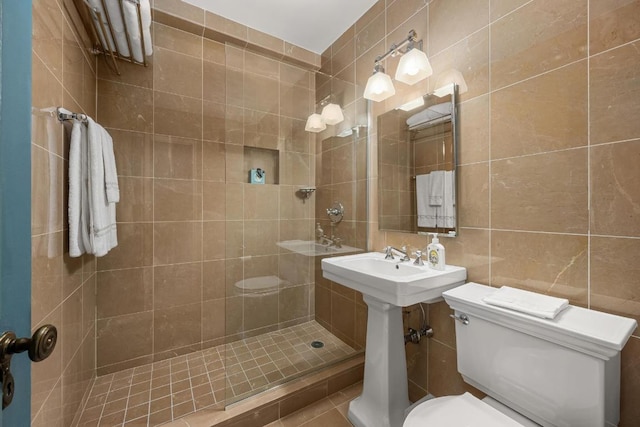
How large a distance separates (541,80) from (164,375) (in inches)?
110

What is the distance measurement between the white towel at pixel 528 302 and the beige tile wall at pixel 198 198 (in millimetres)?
1231

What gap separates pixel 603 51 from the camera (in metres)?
0.91

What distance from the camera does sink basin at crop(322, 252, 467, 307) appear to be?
1116 millimetres

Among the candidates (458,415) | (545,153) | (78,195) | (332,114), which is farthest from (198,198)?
(545,153)

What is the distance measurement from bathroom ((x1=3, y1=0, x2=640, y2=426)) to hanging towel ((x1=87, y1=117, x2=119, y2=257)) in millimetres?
124

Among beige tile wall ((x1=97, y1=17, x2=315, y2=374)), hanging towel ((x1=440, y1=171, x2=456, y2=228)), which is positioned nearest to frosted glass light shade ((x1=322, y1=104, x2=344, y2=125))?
beige tile wall ((x1=97, y1=17, x2=315, y2=374))

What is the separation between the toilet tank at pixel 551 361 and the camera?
758 mm

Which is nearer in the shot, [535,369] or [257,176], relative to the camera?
[535,369]

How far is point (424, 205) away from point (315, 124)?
0.99m

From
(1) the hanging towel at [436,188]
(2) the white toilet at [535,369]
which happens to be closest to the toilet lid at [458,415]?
(2) the white toilet at [535,369]

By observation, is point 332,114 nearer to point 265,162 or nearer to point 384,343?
point 265,162

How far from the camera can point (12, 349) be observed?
1.44 feet

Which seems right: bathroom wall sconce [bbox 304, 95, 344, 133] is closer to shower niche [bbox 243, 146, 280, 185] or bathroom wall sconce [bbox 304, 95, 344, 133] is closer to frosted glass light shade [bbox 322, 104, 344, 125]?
frosted glass light shade [bbox 322, 104, 344, 125]

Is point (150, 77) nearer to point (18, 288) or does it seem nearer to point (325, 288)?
point (18, 288)
